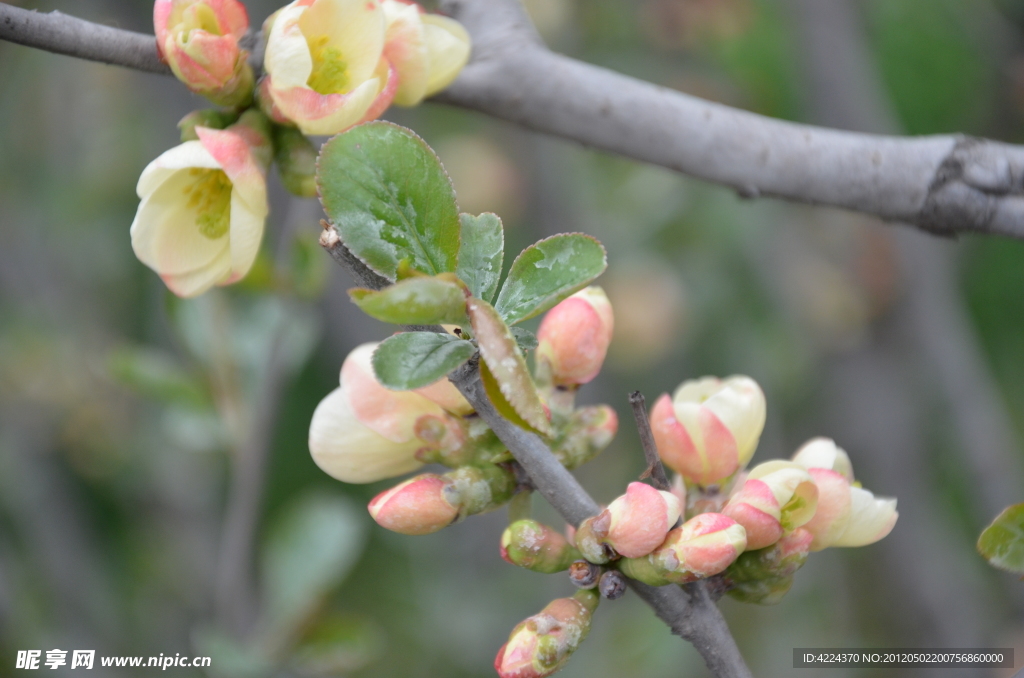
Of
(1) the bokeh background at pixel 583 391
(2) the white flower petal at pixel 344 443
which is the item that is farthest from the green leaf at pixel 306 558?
(2) the white flower petal at pixel 344 443

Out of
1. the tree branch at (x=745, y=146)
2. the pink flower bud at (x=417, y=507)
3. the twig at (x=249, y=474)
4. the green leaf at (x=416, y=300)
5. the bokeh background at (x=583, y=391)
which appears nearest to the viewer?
the green leaf at (x=416, y=300)

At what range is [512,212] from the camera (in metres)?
1.97

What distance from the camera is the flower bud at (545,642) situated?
1.24 feet

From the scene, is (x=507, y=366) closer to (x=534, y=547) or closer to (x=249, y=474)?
(x=534, y=547)

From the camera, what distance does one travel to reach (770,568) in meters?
0.44

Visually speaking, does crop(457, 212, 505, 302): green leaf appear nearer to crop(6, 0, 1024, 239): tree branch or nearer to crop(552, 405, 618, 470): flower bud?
crop(552, 405, 618, 470): flower bud

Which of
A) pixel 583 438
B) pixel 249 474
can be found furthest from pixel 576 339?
pixel 249 474

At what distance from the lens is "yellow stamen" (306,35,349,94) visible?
0.48 metres

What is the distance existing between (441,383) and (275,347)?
0.53 meters

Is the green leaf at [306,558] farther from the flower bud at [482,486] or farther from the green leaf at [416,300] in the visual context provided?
the green leaf at [416,300]

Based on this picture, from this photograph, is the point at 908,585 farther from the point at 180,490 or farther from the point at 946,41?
the point at 946,41

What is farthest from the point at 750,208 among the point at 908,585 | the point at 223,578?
the point at 223,578

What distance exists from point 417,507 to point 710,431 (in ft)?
0.59

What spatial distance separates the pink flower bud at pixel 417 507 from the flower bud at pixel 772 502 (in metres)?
0.15
